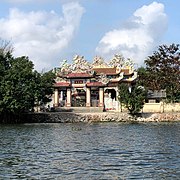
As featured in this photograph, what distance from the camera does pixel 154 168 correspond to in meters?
17.7

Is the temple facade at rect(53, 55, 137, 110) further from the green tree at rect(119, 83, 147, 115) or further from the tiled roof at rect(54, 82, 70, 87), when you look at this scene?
the green tree at rect(119, 83, 147, 115)

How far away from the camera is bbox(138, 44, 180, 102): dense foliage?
65.9 meters

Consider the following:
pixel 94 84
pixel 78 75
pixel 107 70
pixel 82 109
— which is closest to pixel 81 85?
pixel 78 75

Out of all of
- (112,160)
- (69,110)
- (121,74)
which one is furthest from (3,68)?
(112,160)

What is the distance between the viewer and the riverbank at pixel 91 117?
56.7 m

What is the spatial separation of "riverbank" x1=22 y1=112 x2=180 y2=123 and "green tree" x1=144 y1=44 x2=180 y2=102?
812 cm

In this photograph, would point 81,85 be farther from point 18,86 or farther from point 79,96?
point 18,86

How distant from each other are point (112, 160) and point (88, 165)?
1695mm

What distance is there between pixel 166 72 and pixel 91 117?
49.3 feet

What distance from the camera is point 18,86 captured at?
51750 millimetres

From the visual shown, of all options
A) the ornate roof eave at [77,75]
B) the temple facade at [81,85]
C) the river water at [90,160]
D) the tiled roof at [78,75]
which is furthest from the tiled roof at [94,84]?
the river water at [90,160]

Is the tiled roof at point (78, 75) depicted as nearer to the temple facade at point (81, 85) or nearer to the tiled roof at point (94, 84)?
the temple facade at point (81, 85)

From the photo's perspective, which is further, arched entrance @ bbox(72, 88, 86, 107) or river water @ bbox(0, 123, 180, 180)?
arched entrance @ bbox(72, 88, 86, 107)

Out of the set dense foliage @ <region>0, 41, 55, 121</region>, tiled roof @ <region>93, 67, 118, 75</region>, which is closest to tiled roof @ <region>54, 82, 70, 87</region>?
dense foliage @ <region>0, 41, 55, 121</region>
